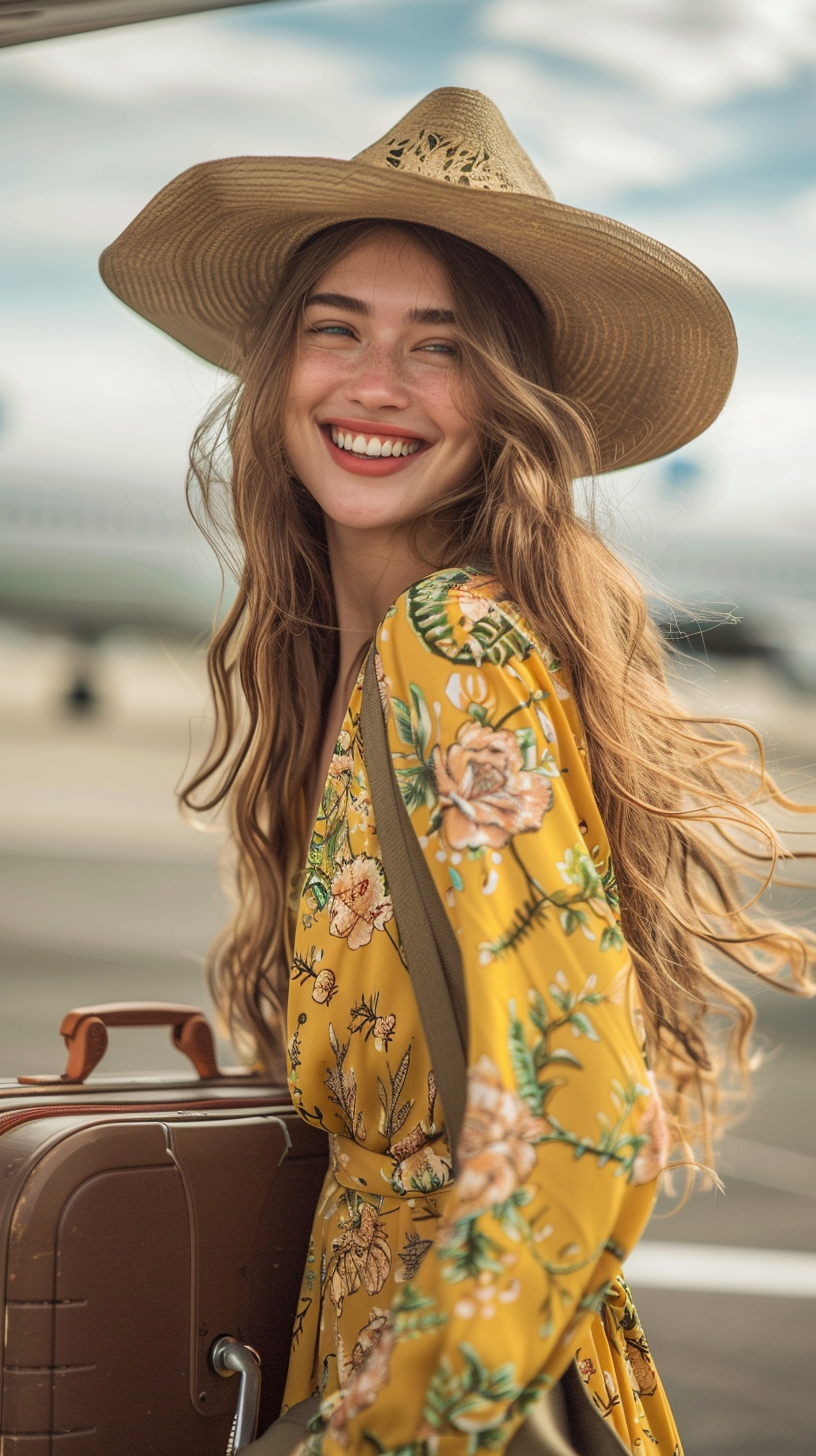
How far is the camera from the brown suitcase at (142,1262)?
1263mm

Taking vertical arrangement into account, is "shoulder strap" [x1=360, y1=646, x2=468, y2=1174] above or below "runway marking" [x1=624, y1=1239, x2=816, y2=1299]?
above

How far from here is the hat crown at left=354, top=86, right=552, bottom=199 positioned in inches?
60.9

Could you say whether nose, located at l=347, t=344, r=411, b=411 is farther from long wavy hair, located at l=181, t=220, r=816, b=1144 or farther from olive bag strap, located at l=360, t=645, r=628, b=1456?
olive bag strap, located at l=360, t=645, r=628, b=1456

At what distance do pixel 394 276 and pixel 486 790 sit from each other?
74 centimetres

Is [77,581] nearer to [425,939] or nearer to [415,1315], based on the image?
[425,939]

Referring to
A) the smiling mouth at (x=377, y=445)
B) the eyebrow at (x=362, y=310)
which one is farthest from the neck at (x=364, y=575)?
the eyebrow at (x=362, y=310)

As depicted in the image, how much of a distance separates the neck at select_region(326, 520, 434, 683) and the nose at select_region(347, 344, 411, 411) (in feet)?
0.56

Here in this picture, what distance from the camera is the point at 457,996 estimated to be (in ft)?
3.58

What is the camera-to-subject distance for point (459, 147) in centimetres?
157

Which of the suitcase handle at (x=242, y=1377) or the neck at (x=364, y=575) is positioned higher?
the neck at (x=364, y=575)

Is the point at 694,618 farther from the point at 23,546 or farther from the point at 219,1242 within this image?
the point at 23,546

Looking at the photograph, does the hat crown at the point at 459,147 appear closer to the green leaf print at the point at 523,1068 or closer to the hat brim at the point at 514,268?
the hat brim at the point at 514,268

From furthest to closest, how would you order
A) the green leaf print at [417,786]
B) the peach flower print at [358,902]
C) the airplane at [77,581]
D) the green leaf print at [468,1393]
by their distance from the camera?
1. the airplane at [77,581]
2. the peach flower print at [358,902]
3. the green leaf print at [417,786]
4. the green leaf print at [468,1393]

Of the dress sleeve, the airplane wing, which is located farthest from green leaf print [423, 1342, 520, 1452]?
the airplane wing
